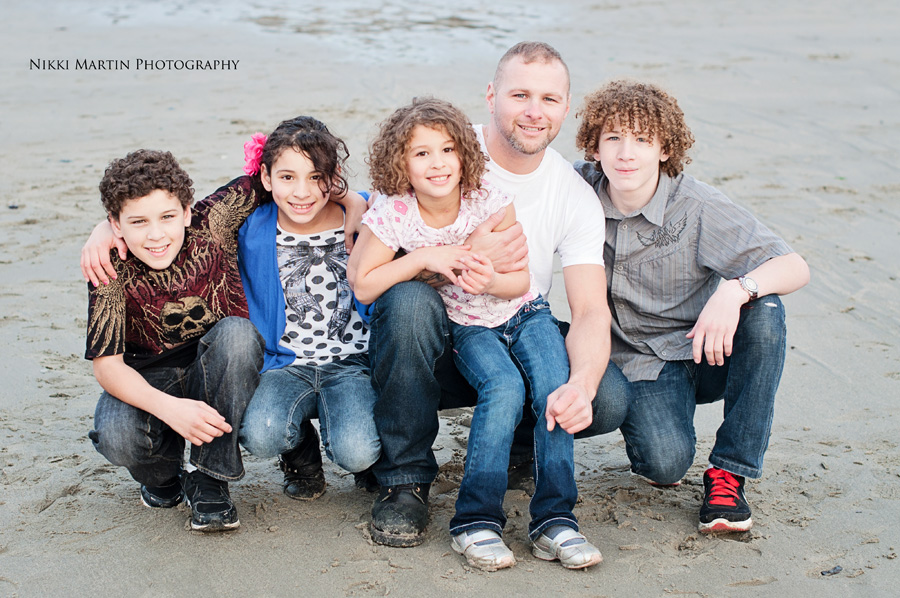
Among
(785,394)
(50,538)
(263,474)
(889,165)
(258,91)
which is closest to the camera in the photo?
(50,538)

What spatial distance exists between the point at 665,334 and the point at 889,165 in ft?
14.4

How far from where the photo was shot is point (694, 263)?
2990 mm

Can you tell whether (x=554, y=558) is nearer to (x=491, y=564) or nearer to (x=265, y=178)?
Result: (x=491, y=564)

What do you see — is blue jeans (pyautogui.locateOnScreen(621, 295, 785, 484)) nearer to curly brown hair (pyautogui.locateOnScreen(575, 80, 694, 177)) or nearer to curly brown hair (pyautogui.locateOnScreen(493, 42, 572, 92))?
curly brown hair (pyautogui.locateOnScreen(575, 80, 694, 177))

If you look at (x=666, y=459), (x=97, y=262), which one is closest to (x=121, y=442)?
(x=97, y=262)

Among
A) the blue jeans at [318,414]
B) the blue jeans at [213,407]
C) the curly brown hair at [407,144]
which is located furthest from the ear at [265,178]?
the blue jeans at [318,414]

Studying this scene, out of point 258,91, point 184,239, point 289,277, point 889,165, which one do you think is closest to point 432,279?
point 289,277

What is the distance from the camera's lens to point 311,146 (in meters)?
2.88

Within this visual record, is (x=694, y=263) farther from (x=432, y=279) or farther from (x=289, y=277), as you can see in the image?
(x=289, y=277)

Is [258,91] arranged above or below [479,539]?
above

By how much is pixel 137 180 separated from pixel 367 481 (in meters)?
1.24

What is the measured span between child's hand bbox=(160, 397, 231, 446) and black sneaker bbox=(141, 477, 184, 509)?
31 cm

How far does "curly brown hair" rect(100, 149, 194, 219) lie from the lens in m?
2.69

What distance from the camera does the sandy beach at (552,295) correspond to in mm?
2549
